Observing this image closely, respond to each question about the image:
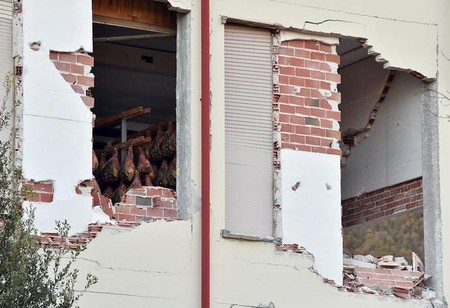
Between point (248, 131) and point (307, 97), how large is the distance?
813 millimetres

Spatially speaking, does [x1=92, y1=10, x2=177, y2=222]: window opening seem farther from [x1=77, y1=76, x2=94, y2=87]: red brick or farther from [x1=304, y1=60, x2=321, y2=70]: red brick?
[x1=304, y1=60, x2=321, y2=70]: red brick

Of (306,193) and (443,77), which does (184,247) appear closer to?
(306,193)

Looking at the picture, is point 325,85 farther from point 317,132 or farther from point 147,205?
point 147,205

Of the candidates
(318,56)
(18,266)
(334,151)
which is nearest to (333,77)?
(318,56)

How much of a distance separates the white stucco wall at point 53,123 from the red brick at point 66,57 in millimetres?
56

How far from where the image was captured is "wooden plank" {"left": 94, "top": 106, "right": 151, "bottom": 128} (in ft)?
64.1

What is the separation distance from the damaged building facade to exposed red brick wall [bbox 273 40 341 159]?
0.05 feet

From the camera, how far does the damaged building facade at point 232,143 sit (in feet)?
55.7

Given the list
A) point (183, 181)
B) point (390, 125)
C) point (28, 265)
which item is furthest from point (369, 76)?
point (28, 265)

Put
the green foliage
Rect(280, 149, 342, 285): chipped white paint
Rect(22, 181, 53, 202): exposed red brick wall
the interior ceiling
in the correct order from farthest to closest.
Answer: the interior ceiling
Rect(280, 149, 342, 285): chipped white paint
Rect(22, 181, 53, 202): exposed red brick wall
the green foliage

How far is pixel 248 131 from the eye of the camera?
18.3 meters

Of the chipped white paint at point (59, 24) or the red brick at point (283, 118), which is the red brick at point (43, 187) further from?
the red brick at point (283, 118)

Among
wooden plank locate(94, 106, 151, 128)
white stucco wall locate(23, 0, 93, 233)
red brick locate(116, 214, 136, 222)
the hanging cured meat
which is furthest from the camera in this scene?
wooden plank locate(94, 106, 151, 128)

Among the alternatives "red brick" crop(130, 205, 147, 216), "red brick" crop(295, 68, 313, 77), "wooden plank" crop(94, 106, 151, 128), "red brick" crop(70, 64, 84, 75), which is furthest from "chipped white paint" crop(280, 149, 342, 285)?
"red brick" crop(70, 64, 84, 75)
